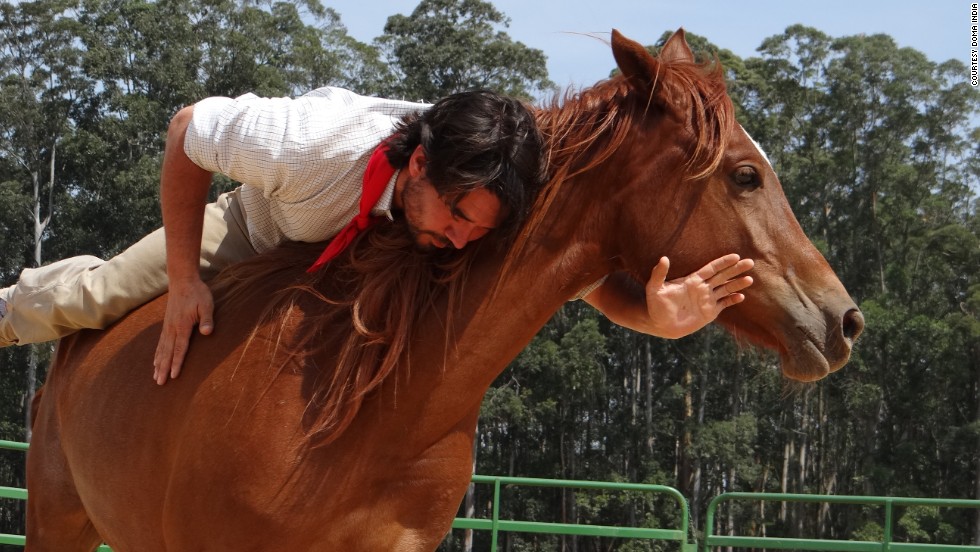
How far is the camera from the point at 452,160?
2.55 metres

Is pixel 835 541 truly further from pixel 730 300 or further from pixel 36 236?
pixel 36 236

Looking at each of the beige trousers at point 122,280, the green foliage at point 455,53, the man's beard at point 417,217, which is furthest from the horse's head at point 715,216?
the green foliage at point 455,53

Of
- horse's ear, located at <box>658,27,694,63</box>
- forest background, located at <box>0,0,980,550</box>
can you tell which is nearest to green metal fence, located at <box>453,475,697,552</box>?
horse's ear, located at <box>658,27,694,63</box>

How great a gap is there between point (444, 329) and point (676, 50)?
3.52ft

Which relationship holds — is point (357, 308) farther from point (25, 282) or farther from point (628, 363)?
point (628, 363)

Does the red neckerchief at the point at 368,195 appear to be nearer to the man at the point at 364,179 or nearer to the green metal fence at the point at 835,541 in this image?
the man at the point at 364,179

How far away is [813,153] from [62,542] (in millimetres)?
42859

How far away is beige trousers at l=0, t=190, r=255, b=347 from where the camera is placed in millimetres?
3324

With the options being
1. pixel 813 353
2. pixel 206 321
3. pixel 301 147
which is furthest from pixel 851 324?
pixel 206 321

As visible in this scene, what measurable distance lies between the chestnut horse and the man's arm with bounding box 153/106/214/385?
0.08 meters

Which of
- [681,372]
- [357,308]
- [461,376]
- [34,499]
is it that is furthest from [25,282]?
[681,372]

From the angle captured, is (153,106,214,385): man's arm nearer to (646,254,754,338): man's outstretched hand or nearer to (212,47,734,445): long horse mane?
(212,47,734,445): long horse mane

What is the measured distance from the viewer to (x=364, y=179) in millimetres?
2686

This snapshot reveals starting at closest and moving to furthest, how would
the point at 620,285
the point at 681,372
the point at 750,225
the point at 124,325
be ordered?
the point at 750,225 < the point at 620,285 < the point at 124,325 < the point at 681,372
